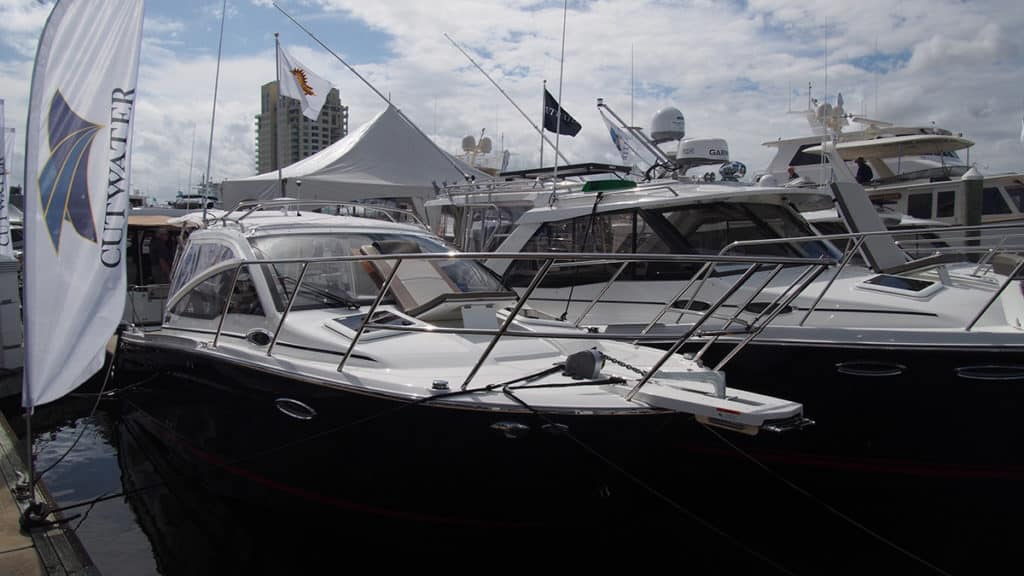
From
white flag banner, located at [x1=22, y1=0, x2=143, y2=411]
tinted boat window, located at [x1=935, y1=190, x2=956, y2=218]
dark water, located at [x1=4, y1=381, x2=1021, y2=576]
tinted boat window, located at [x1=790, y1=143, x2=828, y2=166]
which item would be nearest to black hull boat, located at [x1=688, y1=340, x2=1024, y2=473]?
dark water, located at [x1=4, y1=381, x2=1021, y2=576]

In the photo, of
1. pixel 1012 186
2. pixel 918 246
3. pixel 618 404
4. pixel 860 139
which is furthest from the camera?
pixel 860 139

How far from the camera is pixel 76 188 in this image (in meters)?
3.78

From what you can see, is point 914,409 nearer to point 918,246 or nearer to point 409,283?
point 409,283

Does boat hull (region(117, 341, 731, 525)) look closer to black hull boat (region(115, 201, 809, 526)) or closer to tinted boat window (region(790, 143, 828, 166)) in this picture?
black hull boat (region(115, 201, 809, 526))

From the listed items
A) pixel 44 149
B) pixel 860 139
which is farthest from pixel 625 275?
pixel 860 139

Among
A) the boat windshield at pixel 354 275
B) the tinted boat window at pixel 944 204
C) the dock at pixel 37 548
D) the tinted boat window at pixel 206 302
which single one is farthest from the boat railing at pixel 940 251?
the tinted boat window at pixel 944 204

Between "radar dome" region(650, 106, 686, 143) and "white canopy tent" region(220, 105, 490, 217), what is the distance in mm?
4030

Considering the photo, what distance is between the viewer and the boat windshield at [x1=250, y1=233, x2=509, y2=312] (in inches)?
174

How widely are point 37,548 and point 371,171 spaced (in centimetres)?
967

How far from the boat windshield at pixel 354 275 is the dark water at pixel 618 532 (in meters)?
1.25

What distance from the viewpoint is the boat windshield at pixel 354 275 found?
14.5 ft

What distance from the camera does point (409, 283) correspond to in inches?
176

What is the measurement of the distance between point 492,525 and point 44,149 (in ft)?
9.71

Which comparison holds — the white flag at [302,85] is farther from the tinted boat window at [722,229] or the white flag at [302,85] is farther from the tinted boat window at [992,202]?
the tinted boat window at [992,202]
